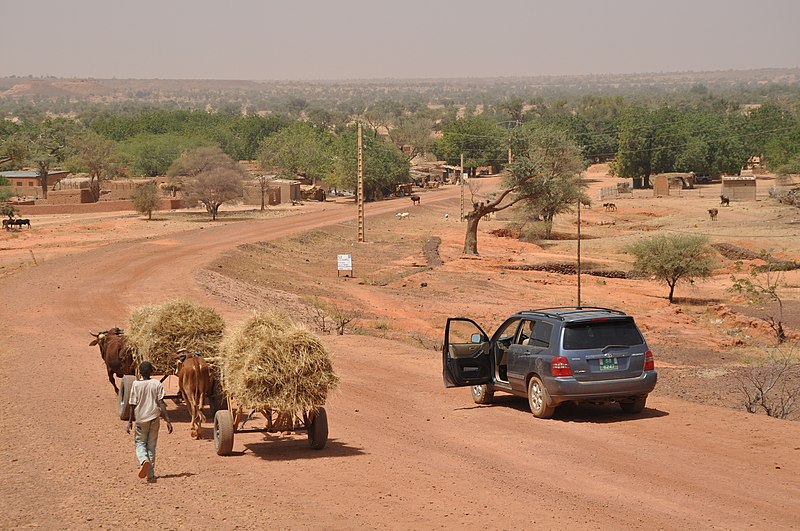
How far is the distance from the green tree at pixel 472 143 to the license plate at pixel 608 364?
4323 inches

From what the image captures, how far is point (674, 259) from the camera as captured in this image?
1610 inches

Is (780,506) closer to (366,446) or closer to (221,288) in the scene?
(366,446)

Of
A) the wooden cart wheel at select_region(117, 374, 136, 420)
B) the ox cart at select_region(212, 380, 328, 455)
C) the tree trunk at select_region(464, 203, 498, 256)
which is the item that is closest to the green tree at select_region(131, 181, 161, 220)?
the tree trunk at select_region(464, 203, 498, 256)

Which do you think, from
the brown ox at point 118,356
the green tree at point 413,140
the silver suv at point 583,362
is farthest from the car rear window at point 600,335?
the green tree at point 413,140

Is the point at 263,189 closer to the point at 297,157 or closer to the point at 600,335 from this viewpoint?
the point at 297,157

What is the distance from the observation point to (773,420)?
15.4 meters

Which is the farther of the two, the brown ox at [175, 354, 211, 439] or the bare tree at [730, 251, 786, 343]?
the bare tree at [730, 251, 786, 343]

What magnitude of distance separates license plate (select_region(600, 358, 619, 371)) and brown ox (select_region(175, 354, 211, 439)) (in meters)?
5.90

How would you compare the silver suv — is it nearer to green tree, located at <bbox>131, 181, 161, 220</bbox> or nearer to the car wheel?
the car wheel

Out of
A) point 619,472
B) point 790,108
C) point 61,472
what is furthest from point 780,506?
point 790,108

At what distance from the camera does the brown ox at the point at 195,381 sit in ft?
46.2

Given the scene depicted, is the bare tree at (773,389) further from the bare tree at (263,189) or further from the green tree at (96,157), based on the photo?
the green tree at (96,157)

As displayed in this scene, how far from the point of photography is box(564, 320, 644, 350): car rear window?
1545 cm

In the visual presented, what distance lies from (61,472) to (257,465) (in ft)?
7.96
